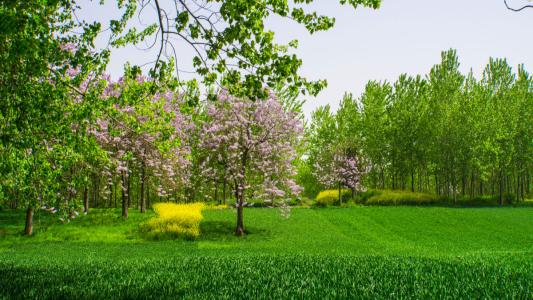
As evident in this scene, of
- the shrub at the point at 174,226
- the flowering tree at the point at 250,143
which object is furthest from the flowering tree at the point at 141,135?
the shrub at the point at 174,226

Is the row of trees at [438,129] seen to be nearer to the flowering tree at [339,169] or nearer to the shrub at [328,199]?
the flowering tree at [339,169]

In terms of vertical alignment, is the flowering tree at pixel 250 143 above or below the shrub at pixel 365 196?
above

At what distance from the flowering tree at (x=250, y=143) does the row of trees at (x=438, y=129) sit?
2419 centimetres

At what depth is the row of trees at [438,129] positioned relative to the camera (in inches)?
2092

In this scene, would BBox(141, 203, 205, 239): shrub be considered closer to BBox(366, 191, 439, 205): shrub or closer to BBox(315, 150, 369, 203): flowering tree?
BBox(315, 150, 369, 203): flowering tree

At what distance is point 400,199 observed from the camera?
4884 centimetres

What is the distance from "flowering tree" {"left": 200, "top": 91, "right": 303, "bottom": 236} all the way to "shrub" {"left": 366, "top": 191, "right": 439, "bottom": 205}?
855 inches

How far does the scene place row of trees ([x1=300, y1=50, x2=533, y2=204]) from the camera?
174ft

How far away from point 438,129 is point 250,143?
3388 cm

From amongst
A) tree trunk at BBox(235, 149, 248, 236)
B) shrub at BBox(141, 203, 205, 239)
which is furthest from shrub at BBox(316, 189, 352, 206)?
shrub at BBox(141, 203, 205, 239)

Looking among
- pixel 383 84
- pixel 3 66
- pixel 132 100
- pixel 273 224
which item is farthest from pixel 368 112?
pixel 3 66

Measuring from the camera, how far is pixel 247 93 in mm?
9891

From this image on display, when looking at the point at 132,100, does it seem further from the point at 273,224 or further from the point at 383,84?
the point at 383,84

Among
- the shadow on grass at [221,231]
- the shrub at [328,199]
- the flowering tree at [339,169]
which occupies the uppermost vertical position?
the flowering tree at [339,169]
